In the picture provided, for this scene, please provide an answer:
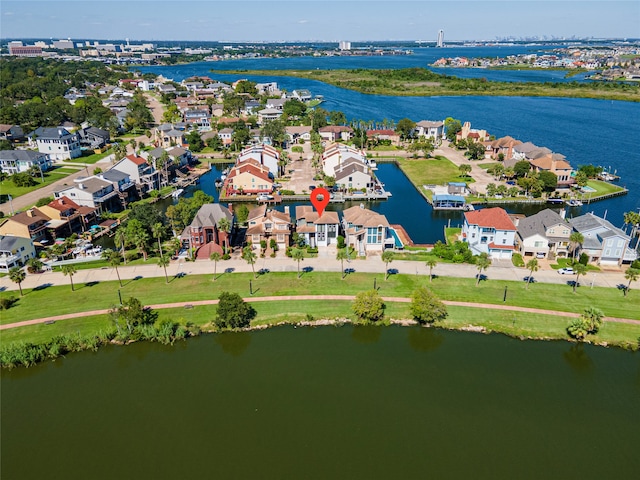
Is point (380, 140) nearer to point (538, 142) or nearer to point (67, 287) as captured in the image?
point (538, 142)

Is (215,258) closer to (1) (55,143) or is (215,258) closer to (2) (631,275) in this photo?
(2) (631,275)

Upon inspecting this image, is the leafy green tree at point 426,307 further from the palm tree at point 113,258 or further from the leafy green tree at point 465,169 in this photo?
the leafy green tree at point 465,169

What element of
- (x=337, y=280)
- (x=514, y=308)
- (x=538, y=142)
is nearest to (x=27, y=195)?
(x=337, y=280)

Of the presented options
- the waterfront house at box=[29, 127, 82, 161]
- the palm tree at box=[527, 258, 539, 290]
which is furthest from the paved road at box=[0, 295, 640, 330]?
the waterfront house at box=[29, 127, 82, 161]

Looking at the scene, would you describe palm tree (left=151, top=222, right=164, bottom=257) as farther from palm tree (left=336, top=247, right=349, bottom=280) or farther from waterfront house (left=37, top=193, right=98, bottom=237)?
palm tree (left=336, top=247, right=349, bottom=280)

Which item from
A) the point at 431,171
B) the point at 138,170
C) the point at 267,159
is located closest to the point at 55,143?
the point at 138,170

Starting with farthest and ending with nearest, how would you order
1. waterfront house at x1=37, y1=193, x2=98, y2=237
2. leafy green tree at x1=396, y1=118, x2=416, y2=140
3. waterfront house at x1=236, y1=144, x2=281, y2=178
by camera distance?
leafy green tree at x1=396, y1=118, x2=416, y2=140 < waterfront house at x1=236, y1=144, x2=281, y2=178 < waterfront house at x1=37, y1=193, x2=98, y2=237
